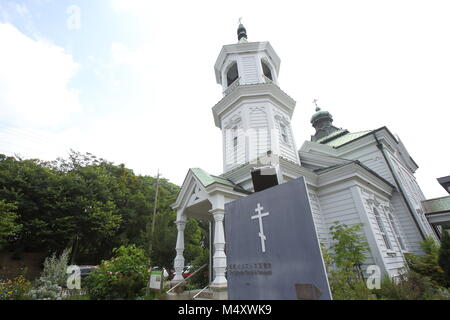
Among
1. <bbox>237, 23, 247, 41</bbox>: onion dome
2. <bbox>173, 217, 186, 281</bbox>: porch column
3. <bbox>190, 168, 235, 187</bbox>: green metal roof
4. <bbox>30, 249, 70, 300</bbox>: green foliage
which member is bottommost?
<bbox>30, 249, 70, 300</bbox>: green foliage

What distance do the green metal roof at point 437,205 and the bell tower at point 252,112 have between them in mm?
11342

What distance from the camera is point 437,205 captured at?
14.5 m

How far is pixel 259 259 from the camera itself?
277 centimetres

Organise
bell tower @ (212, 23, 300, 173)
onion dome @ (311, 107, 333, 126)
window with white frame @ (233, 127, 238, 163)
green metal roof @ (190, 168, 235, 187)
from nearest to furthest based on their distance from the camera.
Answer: green metal roof @ (190, 168, 235, 187), bell tower @ (212, 23, 300, 173), window with white frame @ (233, 127, 238, 163), onion dome @ (311, 107, 333, 126)

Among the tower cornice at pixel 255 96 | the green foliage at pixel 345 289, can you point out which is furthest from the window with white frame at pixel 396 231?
the tower cornice at pixel 255 96

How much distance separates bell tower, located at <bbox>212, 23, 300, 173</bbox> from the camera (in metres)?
10.9

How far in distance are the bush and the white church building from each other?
1.78 m

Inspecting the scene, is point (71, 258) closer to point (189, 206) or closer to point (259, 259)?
point (189, 206)

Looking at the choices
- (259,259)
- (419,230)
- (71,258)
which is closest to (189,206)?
(259,259)

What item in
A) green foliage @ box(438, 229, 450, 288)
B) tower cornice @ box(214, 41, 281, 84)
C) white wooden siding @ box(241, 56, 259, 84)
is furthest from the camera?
tower cornice @ box(214, 41, 281, 84)

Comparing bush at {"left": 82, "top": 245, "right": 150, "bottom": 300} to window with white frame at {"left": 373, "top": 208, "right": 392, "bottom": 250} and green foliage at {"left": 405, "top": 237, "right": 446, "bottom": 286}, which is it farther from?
green foliage at {"left": 405, "top": 237, "right": 446, "bottom": 286}

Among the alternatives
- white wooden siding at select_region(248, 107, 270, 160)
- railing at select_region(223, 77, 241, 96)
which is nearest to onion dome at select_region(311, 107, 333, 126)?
railing at select_region(223, 77, 241, 96)

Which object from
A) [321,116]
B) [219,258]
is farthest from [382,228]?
[321,116]

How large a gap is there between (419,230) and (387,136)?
672 cm
